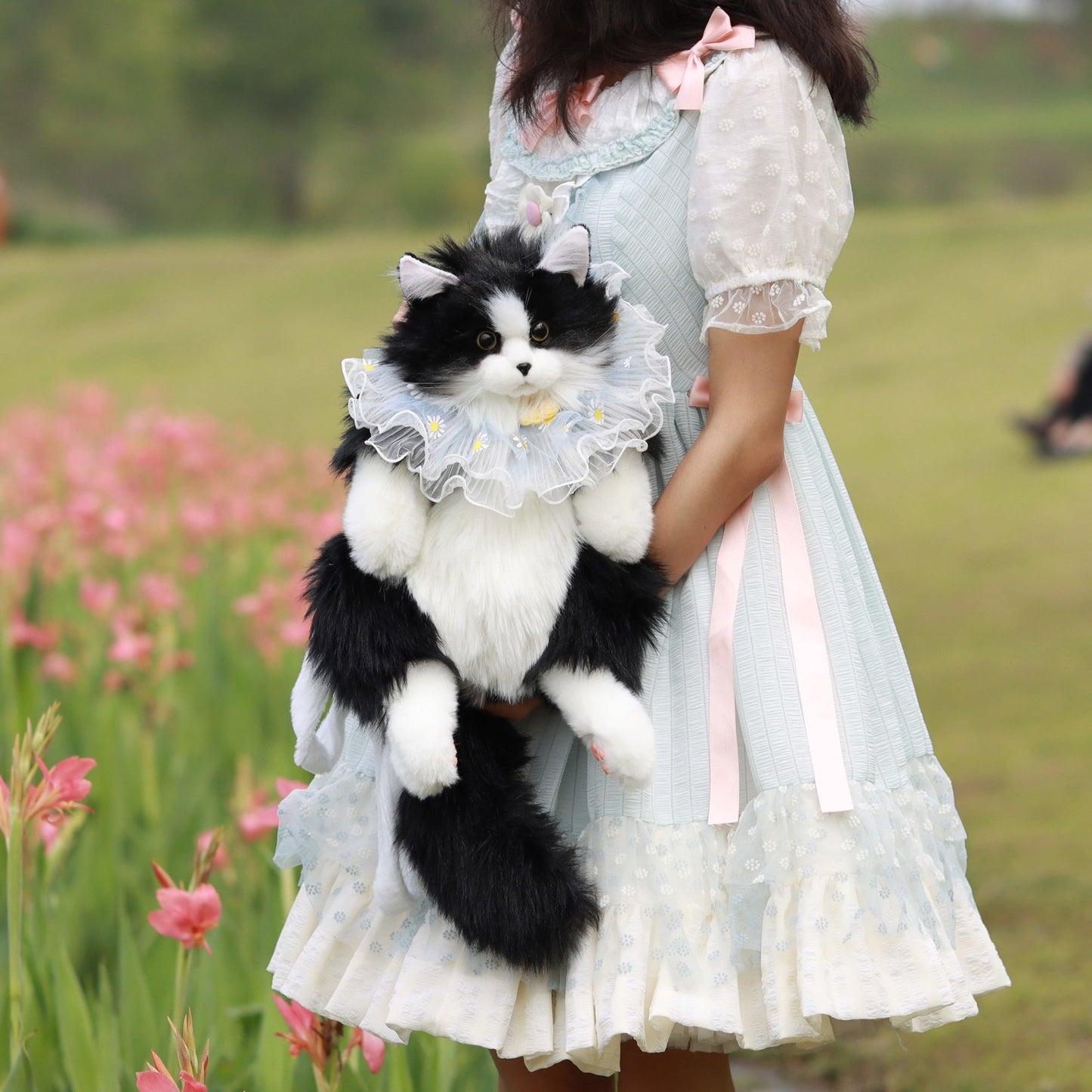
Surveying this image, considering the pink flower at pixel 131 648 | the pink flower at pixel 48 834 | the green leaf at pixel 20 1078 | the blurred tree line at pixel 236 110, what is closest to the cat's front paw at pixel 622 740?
the green leaf at pixel 20 1078

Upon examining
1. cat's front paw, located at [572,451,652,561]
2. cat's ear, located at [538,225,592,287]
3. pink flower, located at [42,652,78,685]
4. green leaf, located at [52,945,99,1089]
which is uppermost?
cat's ear, located at [538,225,592,287]

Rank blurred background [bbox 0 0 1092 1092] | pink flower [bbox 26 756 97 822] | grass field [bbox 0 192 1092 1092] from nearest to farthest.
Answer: pink flower [bbox 26 756 97 822] → blurred background [bbox 0 0 1092 1092] → grass field [bbox 0 192 1092 1092]

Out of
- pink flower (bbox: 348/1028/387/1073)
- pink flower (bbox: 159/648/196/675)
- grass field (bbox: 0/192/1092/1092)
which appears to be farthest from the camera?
pink flower (bbox: 159/648/196/675)

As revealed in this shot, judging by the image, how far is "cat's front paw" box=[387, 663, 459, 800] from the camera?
0.86 metres

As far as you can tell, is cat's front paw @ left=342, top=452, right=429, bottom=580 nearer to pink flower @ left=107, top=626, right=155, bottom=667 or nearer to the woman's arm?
the woman's arm

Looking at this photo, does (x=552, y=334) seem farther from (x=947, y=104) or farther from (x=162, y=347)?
(x=947, y=104)

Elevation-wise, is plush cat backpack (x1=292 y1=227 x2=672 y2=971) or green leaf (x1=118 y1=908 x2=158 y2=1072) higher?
plush cat backpack (x1=292 y1=227 x2=672 y2=971)

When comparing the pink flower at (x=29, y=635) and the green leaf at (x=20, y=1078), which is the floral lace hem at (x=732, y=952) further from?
the pink flower at (x=29, y=635)

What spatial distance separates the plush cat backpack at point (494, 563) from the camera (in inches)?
34.7

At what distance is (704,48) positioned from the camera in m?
0.98

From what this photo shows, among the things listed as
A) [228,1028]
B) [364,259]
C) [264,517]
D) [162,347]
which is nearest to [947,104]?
[364,259]

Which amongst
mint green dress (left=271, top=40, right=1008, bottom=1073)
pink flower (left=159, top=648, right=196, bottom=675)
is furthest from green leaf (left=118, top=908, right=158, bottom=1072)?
pink flower (left=159, top=648, right=196, bottom=675)

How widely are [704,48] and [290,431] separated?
5.48 m

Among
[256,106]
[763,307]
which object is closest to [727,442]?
[763,307]
